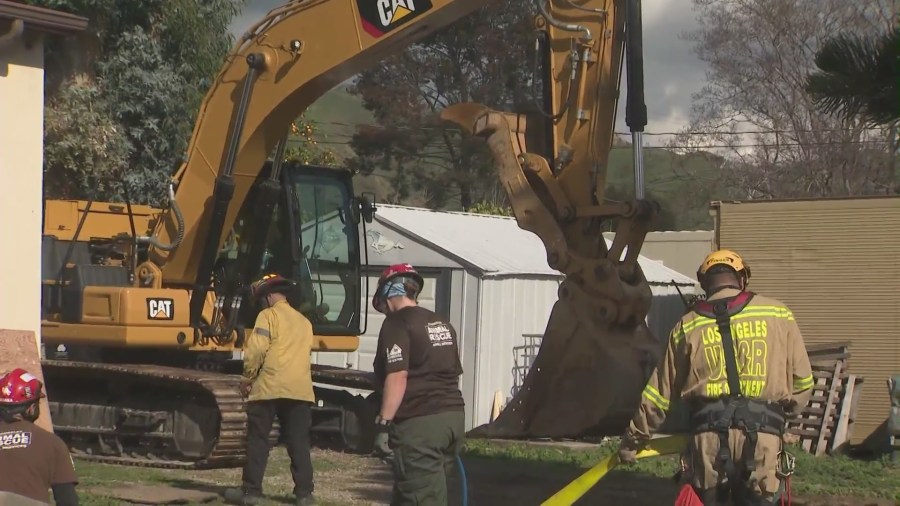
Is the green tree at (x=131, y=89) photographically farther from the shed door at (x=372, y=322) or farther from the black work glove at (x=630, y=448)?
the black work glove at (x=630, y=448)

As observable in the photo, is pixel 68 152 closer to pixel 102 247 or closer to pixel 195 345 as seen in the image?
pixel 102 247

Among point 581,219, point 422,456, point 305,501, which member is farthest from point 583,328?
point 422,456

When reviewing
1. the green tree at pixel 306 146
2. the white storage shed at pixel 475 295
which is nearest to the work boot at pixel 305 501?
the white storage shed at pixel 475 295

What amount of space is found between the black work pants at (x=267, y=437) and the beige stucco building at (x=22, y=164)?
2255 millimetres

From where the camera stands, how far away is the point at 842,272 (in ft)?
59.4

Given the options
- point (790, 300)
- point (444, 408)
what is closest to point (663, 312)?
point (790, 300)

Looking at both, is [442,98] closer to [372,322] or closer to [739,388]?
[372,322]

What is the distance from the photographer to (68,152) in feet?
71.6

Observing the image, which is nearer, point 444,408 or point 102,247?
point 444,408

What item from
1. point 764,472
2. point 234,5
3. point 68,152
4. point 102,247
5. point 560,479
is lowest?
point 560,479

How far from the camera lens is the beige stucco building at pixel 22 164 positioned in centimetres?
1114

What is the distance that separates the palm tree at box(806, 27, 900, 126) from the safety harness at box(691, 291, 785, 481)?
434 centimetres

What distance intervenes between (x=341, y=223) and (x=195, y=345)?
6.53ft

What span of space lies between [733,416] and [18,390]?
3333 mm
